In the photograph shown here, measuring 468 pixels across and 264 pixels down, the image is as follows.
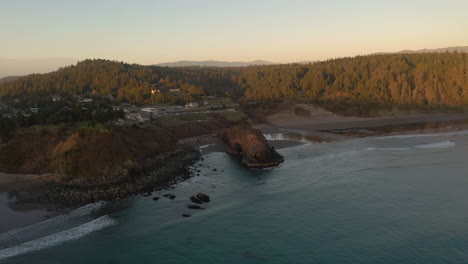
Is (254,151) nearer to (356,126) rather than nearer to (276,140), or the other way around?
(276,140)

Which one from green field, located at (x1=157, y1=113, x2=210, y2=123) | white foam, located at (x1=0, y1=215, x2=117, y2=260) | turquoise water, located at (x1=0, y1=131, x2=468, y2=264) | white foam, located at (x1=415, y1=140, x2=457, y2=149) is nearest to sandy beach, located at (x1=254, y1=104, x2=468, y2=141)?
green field, located at (x1=157, y1=113, x2=210, y2=123)

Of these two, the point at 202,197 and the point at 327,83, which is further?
the point at 327,83

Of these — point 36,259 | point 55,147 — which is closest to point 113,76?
point 55,147

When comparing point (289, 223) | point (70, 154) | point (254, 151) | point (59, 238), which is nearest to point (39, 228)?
point (59, 238)

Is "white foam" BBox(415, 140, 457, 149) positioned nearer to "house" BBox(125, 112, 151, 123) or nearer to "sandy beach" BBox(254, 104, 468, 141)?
"sandy beach" BBox(254, 104, 468, 141)

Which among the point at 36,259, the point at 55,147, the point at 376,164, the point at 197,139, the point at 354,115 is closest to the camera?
the point at 36,259

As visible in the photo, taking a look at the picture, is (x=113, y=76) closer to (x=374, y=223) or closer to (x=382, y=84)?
(x=382, y=84)

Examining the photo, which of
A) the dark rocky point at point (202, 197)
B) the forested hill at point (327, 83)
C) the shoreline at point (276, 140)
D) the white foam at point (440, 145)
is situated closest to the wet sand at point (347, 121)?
the shoreline at point (276, 140)
